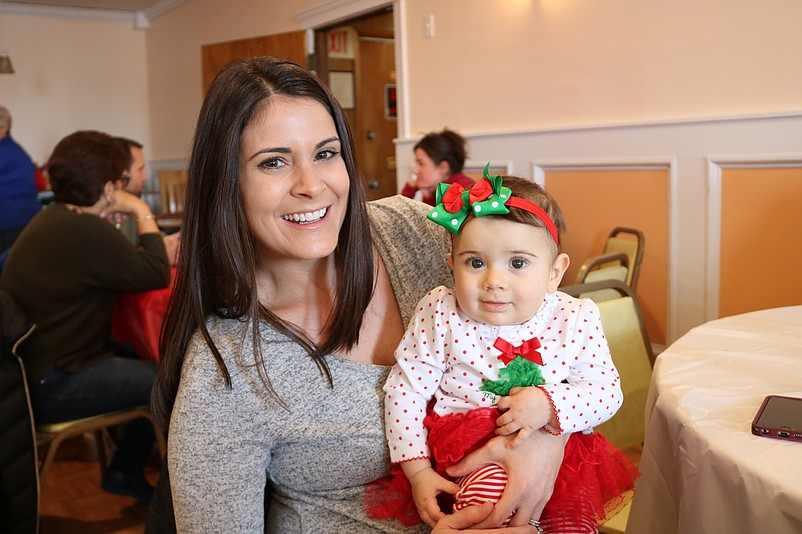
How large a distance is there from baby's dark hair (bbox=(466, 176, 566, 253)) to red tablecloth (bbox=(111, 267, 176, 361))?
1.97 m

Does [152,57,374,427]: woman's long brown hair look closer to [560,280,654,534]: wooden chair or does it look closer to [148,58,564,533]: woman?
[148,58,564,533]: woman

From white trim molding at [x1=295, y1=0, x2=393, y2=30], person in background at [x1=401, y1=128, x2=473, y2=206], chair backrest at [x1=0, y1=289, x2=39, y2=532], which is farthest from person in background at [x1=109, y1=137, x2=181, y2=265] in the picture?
white trim molding at [x1=295, y1=0, x2=393, y2=30]

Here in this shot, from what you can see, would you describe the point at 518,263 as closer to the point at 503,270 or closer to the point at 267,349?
the point at 503,270

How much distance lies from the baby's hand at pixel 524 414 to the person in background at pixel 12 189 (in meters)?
5.38

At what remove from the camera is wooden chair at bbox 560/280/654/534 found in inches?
78.5

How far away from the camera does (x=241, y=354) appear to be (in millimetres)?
1270

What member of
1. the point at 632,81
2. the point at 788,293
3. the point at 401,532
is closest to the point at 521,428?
the point at 401,532

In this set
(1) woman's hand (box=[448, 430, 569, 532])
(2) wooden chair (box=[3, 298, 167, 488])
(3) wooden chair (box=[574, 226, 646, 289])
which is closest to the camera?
(1) woman's hand (box=[448, 430, 569, 532])

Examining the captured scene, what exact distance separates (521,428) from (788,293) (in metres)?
2.75

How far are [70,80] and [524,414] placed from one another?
9.68 meters

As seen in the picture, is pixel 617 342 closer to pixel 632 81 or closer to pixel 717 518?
pixel 717 518

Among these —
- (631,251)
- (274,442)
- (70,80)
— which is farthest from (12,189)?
(274,442)

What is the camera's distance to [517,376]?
1228 mm

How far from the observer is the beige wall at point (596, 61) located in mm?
3395
